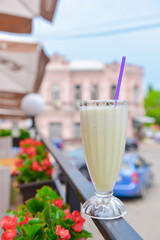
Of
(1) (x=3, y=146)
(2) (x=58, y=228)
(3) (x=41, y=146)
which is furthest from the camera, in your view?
(1) (x=3, y=146)

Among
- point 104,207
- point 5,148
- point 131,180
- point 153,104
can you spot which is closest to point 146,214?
point 131,180

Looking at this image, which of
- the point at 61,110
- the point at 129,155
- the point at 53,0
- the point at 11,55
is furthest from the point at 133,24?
the point at 53,0

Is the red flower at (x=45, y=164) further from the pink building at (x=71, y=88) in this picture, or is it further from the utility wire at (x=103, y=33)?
the pink building at (x=71, y=88)

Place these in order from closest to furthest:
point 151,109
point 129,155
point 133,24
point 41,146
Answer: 1. point 41,146
2. point 129,155
3. point 133,24
4. point 151,109

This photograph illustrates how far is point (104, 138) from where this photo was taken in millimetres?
684

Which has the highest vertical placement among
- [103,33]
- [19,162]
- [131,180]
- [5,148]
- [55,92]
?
[103,33]

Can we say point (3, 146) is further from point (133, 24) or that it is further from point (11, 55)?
point (133, 24)

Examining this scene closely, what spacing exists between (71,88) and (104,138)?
21.4 metres

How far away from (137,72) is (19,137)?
16.8 metres

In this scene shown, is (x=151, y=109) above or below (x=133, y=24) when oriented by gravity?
below

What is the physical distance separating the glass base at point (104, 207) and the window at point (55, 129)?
20987 mm

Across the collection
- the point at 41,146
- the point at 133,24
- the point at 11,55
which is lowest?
the point at 41,146

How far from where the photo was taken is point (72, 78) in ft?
71.4

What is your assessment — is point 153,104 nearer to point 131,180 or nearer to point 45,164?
point 131,180
